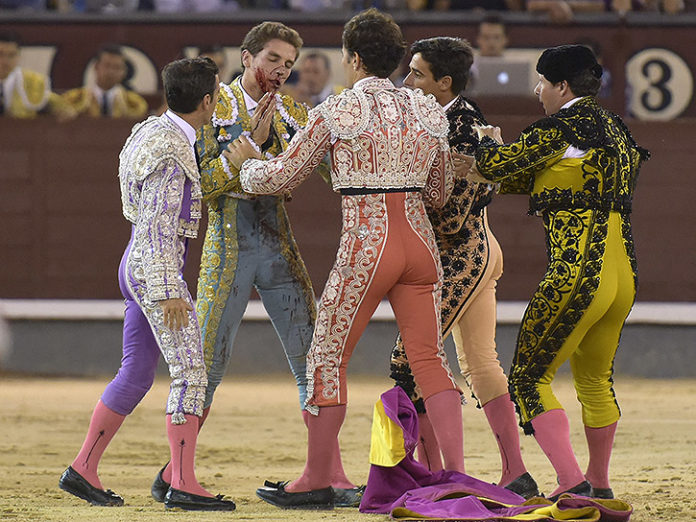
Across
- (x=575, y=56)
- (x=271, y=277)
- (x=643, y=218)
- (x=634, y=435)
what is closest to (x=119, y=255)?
(x=643, y=218)

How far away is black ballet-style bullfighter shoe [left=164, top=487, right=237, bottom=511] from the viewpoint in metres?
4.04

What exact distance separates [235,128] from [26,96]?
4.90m

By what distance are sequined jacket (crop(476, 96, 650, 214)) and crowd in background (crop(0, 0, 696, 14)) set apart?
5.13m

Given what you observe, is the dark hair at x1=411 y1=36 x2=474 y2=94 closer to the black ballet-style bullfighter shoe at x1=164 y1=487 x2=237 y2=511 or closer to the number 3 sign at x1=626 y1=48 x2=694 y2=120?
the black ballet-style bullfighter shoe at x1=164 y1=487 x2=237 y2=511

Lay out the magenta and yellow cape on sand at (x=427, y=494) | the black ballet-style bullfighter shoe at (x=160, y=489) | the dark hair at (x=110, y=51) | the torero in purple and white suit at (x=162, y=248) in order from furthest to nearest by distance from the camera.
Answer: the dark hair at (x=110, y=51) < the black ballet-style bullfighter shoe at (x=160, y=489) < the torero in purple and white suit at (x=162, y=248) < the magenta and yellow cape on sand at (x=427, y=494)

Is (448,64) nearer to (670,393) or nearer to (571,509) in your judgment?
(571,509)

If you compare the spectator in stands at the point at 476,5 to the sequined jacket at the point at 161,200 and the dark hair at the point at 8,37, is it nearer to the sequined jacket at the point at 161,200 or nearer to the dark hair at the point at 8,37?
the dark hair at the point at 8,37

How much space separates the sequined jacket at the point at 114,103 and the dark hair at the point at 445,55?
494cm

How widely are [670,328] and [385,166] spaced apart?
Answer: 5266mm

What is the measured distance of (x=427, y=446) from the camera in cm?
439

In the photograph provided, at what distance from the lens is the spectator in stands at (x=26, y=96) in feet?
29.0

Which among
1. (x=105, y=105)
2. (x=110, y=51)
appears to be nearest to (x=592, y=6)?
(x=110, y=51)

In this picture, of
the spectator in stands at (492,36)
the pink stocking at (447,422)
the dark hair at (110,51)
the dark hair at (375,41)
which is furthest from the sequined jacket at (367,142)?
the dark hair at (110,51)

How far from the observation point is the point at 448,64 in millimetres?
4258
